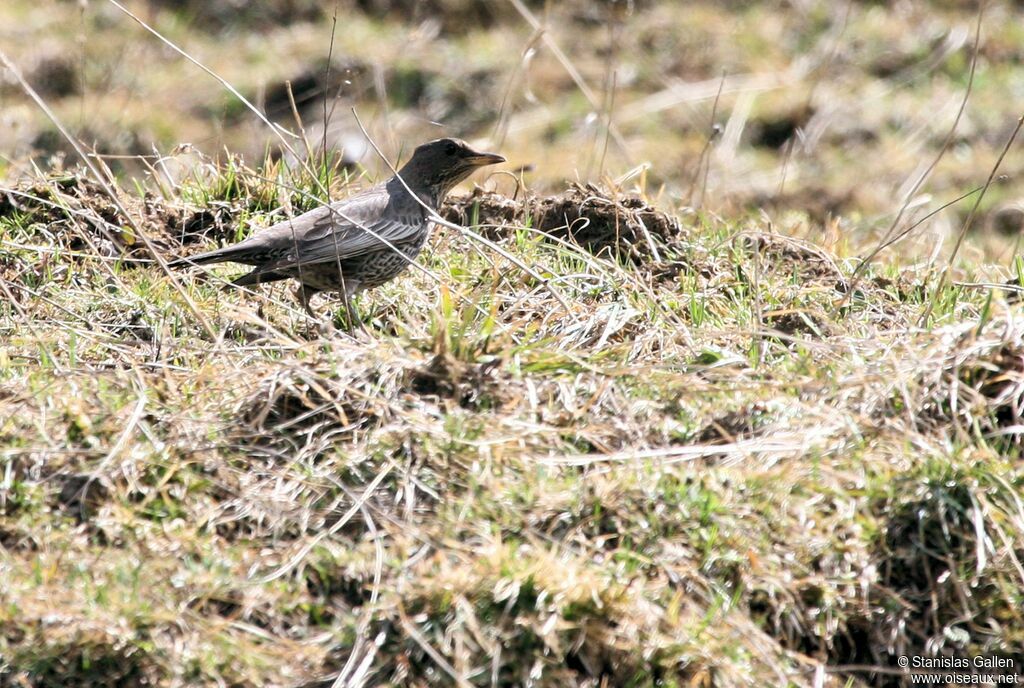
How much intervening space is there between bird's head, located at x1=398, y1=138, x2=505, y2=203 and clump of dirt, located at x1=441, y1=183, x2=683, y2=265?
0.22m

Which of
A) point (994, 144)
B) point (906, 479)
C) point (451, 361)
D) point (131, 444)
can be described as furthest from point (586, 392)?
point (994, 144)

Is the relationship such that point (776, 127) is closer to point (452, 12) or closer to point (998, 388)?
point (452, 12)

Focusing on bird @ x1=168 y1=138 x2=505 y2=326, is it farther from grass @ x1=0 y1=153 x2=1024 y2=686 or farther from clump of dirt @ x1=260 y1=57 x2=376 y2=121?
clump of dirt @ x1=260 y1=57 x2=376 y2=121

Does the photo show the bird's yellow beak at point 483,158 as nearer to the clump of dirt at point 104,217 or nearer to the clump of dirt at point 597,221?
the clump of dirt at point 597,221

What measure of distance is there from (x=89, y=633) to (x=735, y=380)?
2.21 metres

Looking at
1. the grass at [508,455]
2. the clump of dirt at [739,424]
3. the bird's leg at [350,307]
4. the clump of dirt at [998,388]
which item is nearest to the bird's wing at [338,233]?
the bird's leg at [350,307]

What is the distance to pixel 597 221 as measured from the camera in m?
6.09

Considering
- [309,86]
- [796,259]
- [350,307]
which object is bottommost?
[309,86]

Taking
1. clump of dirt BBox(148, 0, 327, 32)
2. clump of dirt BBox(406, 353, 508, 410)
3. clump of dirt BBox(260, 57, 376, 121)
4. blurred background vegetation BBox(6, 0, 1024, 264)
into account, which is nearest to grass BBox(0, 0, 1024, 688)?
clump of dirt BBox(406, 353, 508, 410)

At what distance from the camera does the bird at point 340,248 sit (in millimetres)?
5395

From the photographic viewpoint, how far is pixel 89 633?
3518 mm

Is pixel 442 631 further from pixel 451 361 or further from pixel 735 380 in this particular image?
pixel 735 380

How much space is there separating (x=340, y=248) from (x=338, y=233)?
3.3 inches

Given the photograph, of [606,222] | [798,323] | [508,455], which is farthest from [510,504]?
[606,222]
